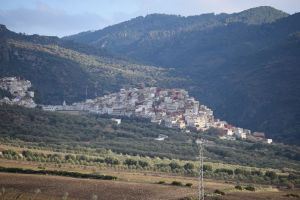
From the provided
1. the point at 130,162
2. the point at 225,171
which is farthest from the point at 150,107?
the point at 225,171

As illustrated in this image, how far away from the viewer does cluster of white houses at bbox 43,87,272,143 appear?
111250 millimetres

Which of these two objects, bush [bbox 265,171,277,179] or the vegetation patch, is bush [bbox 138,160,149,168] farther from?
the vegetation patch

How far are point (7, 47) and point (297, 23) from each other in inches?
3798

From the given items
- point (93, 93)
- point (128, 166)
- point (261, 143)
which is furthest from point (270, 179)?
point (93, 93)

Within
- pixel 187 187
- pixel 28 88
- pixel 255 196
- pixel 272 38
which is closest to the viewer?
pixel 255 196

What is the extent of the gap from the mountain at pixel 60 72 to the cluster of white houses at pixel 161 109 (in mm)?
7221

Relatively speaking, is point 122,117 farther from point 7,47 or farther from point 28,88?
point 7,47

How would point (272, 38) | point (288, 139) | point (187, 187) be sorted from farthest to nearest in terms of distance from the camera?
point (272, 38) → point (288, 139) → point (187, 187)

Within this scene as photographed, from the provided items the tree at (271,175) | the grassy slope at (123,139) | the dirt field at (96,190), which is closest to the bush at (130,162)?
the grassy slope at (123,139)

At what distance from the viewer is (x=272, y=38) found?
194375 mm

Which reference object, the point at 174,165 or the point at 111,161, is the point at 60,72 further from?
the point at 174,165

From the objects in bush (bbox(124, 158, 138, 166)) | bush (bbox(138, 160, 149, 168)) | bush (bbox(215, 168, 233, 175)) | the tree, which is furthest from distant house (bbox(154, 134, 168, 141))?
the tree

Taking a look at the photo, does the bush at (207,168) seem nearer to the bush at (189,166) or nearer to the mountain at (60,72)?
the bush at (189,166)

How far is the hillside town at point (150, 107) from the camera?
4375 inches
